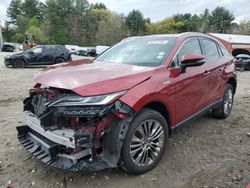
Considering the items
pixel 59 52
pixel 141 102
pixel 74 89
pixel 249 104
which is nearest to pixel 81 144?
pixel 74 89

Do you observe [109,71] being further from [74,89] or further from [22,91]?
[22,91]

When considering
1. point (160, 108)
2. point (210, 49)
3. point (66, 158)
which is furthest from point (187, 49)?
point (66, 158)

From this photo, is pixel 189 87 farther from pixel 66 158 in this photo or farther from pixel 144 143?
pixel 66 158

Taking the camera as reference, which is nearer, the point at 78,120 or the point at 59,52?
the point at 78,120

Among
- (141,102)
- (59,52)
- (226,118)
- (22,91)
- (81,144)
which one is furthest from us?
(59,52)

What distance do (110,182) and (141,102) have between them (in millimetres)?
1063

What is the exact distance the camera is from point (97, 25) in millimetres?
76188

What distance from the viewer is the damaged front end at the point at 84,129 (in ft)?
9.42

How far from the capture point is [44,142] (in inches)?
130

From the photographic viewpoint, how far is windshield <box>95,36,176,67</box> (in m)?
3.92

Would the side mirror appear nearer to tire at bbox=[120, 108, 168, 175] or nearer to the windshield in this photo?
the windshield

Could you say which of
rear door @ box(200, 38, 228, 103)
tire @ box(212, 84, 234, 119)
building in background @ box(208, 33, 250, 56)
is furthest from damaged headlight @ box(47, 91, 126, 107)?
building in background @ box(208, 33, 250, 56)

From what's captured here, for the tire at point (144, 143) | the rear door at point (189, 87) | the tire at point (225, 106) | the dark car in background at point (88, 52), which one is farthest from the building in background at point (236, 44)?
the tire at point (144, 143)

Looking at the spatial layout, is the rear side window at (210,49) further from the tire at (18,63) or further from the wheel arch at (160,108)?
the tire at (18,63)
